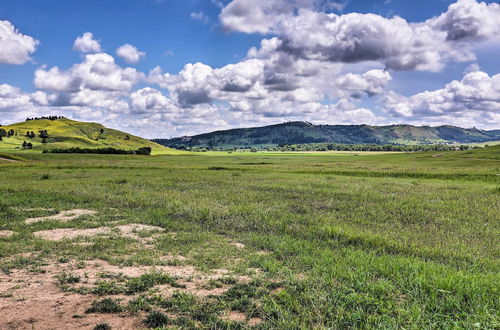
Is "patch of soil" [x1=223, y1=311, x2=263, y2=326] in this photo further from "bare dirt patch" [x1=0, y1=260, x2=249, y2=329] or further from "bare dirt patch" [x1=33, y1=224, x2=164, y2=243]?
"bare dirt patch" [x1=33, y1=224, x2=164, y2=243]

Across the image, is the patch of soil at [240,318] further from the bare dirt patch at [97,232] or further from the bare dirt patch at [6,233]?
the bare dirt patch at [6,233]

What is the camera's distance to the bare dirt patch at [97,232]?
517 inches

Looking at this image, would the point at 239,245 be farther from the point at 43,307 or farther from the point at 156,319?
the point at 43,307

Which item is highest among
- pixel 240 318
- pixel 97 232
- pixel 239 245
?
pixel 97 232

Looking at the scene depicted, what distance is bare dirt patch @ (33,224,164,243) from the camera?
13.1m

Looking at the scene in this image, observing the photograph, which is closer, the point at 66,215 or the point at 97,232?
the point at 97,232

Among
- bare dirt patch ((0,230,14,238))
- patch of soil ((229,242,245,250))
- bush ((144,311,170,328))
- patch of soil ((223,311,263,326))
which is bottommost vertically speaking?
patch of soil ((229,242,245,250))

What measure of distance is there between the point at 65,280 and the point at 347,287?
759cm

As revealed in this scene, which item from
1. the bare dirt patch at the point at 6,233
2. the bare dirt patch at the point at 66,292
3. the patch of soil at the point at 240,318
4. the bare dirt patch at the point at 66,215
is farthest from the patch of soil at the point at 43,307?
the bare dirt patch at the point at 66,215

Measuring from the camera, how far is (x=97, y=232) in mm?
13992

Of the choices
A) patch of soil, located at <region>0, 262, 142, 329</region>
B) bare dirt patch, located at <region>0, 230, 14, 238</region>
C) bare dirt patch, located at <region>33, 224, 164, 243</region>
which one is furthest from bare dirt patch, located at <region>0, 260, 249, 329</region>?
bare dirt patch, located at <region>0, 230, 14, 238</region>

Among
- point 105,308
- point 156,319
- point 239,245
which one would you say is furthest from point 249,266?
point 105,308

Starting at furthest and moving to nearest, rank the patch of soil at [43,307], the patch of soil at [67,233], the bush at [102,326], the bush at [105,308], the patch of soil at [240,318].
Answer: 1. the patch of soil at [67,233]
2. the bush at [105,308]
3. the patch of soil at [240,318]
4. the patch of soil at [43,307]
5. the bush at [102,326]

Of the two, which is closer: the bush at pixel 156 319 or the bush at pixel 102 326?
the bush at pixel 102 326
